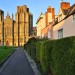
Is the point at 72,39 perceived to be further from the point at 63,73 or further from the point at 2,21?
the point at 2,21

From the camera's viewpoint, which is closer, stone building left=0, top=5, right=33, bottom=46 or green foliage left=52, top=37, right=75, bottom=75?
green foliage left=52, top=37, right=75, bottom=75

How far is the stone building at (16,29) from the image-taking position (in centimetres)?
15588

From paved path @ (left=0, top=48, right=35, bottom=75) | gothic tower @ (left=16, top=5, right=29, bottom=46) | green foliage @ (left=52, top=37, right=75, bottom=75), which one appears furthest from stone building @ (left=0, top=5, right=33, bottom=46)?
green foliage @ (left=52, top=37, right=75, bottom=75)

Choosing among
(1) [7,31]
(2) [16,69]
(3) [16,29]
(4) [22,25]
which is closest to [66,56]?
(2) [16,69]

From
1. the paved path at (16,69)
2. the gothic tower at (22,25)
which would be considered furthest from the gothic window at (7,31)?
the paved path at (16,69)

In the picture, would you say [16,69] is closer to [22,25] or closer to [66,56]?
[66,56]

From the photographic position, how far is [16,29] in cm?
16000

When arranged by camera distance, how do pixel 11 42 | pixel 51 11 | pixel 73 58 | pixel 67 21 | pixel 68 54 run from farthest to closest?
pixel 11 42
pixel 51 11
pixel 67 21
pixel 68 54
pixel 73 58

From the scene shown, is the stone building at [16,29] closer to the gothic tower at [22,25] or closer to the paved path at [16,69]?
the gothic tower at [22,25]

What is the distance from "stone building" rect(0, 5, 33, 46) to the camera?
156m

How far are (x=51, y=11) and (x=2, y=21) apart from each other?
298 ft

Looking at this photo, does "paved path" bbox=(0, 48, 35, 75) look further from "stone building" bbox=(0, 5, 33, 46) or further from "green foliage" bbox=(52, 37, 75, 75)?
A: "stone building" bbox=(0, 5, 33, 46)

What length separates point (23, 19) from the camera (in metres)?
161

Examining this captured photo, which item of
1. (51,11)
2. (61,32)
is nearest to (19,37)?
(51,11)
